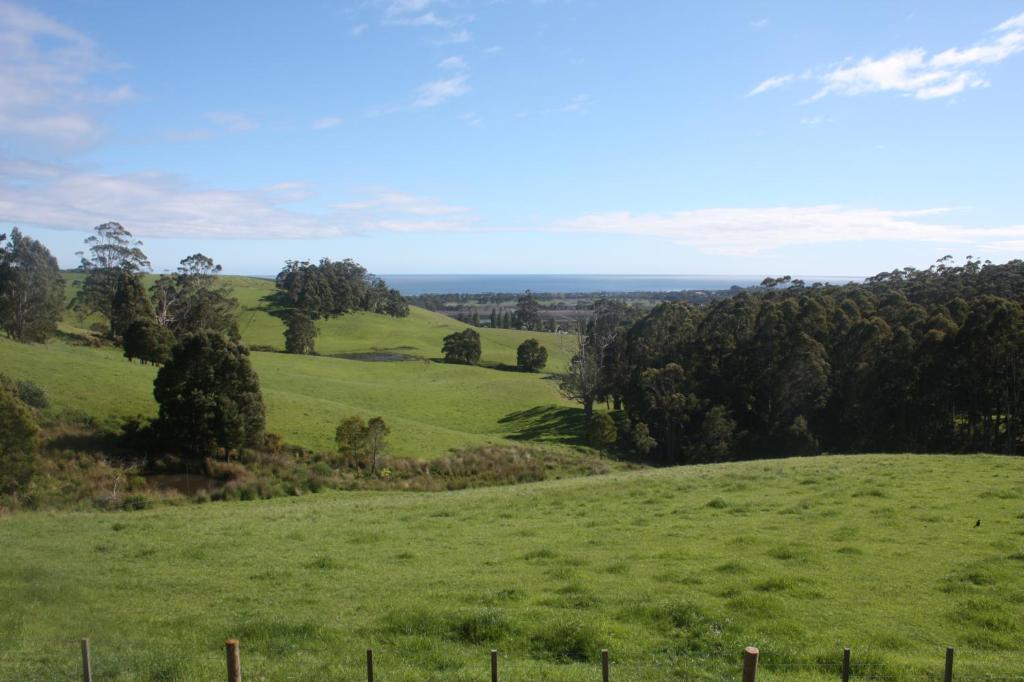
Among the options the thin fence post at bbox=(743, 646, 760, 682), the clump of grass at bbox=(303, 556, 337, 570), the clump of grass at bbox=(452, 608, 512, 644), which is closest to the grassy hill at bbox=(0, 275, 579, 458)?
the clump of grass at bbox=(303, 556, 337, 570)

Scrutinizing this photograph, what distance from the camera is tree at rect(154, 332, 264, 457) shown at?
1452 inches

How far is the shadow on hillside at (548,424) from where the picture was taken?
201 feet

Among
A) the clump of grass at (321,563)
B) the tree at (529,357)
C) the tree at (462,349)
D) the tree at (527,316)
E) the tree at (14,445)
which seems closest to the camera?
the clump of grass at (321,563)

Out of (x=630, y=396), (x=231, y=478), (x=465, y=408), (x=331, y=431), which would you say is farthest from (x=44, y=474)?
(x=630, y=396)

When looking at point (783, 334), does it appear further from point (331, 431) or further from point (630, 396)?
point (331, 431)

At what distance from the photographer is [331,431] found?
45906 mm

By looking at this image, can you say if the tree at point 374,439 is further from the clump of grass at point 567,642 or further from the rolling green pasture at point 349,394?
the clump of grass at point 567,642

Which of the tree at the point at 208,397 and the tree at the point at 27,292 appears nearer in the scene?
the tree at the point at 208,397

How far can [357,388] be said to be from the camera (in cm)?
6881

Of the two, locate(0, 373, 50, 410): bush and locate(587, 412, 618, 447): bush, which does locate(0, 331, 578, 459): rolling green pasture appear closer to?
locate(0, 373, 50, 410): bush

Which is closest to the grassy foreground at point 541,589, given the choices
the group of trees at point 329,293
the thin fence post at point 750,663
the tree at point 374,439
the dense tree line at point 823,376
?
the thin fence post at point 750,663

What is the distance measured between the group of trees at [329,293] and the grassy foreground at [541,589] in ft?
329

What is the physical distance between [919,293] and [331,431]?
72506 mm

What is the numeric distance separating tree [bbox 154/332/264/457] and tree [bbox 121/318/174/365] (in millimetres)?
21229
